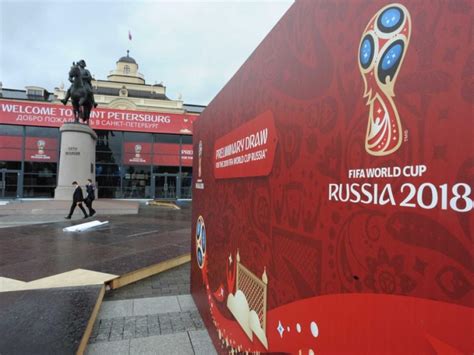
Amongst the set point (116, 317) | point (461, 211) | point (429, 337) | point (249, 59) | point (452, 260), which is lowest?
point (116, 317)

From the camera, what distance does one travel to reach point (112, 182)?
89.0ft

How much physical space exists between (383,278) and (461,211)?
1.30 feet

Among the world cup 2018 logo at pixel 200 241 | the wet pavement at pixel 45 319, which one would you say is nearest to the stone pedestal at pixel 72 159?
the wet pavement at pixel 45 319

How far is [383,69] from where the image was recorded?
1.13 meters

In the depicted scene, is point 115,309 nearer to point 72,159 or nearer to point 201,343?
point 201,343

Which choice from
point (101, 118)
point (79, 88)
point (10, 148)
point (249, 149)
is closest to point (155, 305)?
point (249, 149)

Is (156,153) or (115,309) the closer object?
(115,309)

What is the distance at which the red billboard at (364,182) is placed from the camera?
2.96 feet

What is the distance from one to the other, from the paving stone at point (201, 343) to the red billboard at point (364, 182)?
47.0 inches

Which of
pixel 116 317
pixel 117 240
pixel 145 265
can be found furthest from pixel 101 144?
pixel 116 317

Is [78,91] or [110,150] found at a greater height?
[78,91]

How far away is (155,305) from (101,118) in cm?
2495

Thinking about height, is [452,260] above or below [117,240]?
above

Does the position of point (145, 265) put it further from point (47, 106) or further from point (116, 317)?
point (47, 106)
